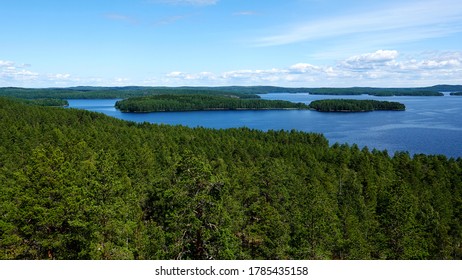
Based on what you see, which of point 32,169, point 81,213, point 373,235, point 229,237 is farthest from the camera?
point 373,235

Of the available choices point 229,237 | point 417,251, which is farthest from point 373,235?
point 229,237

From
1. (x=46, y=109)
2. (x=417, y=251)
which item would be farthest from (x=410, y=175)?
(x=46, y=109)

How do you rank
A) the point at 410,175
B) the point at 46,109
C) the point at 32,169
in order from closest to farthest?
the point at 32,169
the point at 410,175
the point at 46,109

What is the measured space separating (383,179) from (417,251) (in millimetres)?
26799

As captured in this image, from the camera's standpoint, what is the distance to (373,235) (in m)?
31.7

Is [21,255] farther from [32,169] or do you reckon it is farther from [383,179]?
[383,179]

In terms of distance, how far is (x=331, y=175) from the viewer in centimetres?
5153
